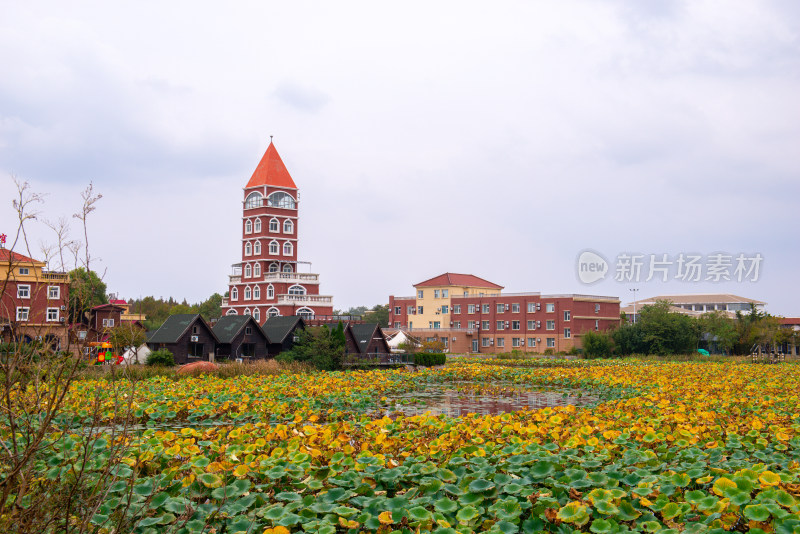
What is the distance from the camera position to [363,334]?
36938 millimetres

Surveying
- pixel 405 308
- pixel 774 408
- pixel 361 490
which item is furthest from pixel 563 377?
pixel 405 308

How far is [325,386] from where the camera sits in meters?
16.9

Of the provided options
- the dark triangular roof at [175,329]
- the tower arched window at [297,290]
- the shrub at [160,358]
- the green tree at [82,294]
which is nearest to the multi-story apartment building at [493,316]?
the tower arched window at [297,290]

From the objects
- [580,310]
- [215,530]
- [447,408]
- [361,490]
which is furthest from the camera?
[580,310]

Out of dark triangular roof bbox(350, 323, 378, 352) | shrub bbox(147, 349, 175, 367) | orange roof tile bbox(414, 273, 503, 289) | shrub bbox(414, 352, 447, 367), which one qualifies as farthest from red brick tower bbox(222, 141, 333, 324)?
shrub bbox(147, 349, 175, 367)

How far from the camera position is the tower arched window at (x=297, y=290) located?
56.7m

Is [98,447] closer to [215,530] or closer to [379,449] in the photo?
[215,530]

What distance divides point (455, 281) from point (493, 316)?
636 centimetres

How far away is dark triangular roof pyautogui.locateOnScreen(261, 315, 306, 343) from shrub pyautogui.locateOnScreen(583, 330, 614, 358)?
→ 26.9m

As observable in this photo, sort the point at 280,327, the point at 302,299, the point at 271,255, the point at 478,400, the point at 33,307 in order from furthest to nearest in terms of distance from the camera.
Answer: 1. the point at 271,255
2. the point at 302,299
3. the point at 280,327
4. the point at 478,400
5. the point at 33,307

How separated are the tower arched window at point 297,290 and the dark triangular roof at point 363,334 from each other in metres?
19.6

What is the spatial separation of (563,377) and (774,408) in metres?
13.1

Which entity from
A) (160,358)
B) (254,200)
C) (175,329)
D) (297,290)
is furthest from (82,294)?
(254,200)

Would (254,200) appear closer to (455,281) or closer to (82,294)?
(455,281)
